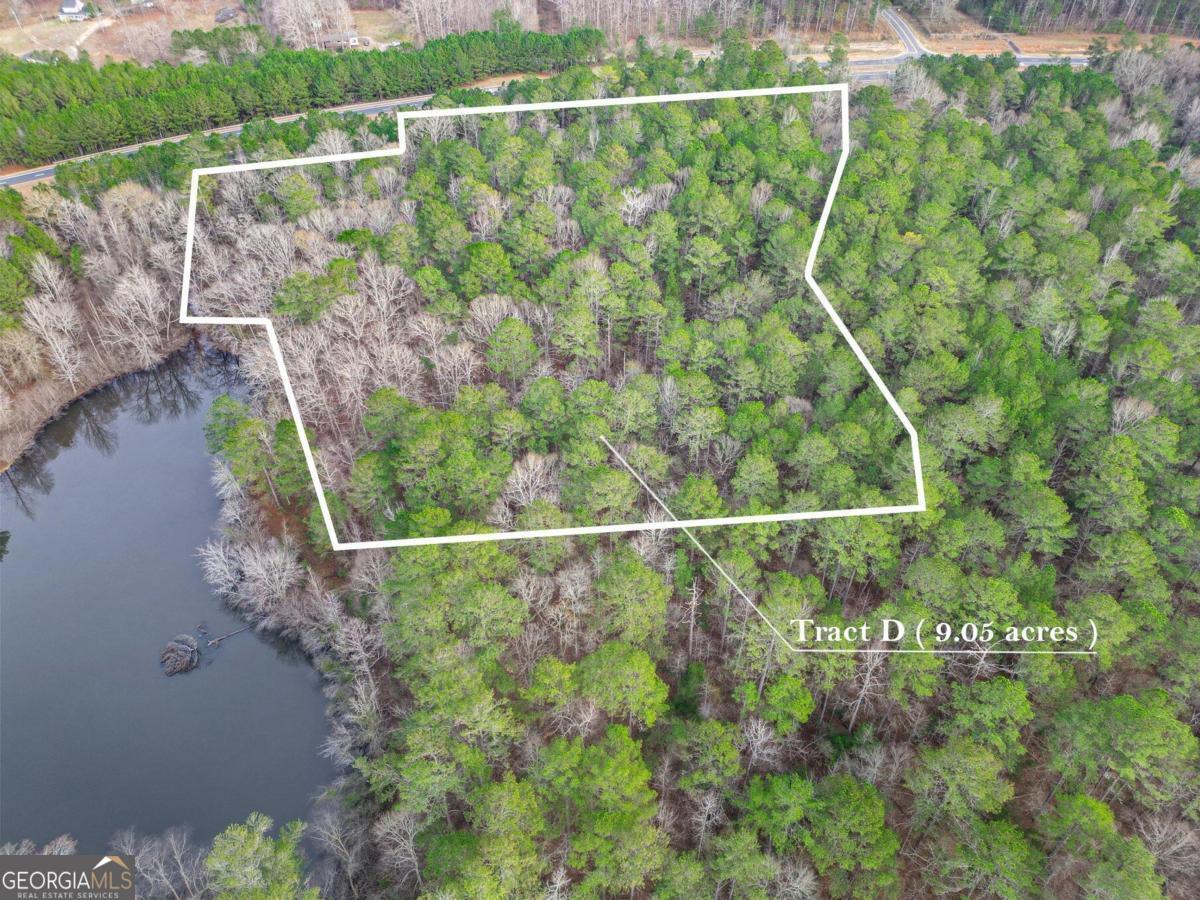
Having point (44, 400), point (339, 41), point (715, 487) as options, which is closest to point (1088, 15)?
point (339, 41)

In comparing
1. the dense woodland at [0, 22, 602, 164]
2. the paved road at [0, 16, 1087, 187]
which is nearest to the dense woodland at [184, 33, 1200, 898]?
the dense woodland at [0, 22, 602, 164]

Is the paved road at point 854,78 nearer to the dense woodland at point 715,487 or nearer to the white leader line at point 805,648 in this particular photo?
the dense woodland at point 715,487

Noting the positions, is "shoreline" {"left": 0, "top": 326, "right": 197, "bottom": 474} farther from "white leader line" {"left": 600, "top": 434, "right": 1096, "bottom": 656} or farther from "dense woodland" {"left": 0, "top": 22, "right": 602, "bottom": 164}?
"white leader line" {"left": 600, "top": 434, "right": 1096, "bottom": 656}

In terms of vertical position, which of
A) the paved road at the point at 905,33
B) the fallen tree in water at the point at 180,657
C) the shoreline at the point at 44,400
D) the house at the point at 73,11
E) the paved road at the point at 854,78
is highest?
the house at the point at 73,11

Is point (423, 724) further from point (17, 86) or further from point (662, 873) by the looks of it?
point (17, 86)

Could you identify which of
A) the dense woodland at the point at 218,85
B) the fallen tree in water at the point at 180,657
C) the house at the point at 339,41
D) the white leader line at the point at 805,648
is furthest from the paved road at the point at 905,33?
the fallen tree in water at the point at 180,657
